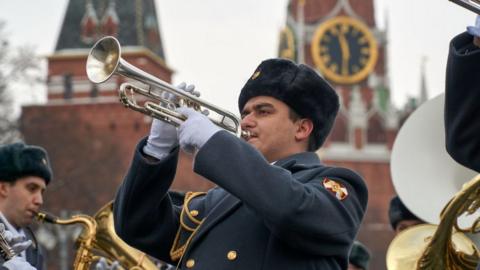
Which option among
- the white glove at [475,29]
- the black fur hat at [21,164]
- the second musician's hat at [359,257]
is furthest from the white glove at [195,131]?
the second musician's hat at [359,257]

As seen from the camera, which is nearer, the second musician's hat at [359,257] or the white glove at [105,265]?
the white glove at [105,265]

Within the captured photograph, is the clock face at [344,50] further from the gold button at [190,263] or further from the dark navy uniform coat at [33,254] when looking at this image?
the gold button at [190,263]

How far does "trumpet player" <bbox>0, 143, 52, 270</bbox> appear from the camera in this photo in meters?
7.02

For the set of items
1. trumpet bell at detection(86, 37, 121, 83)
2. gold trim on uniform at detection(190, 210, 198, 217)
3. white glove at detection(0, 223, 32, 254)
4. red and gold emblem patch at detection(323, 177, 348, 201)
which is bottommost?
white glove at detection(0, 223, 32, 254)

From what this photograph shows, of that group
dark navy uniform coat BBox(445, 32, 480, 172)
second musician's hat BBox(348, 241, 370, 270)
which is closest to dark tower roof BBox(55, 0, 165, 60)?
second musician's hat BBox(348, 241, 370, 270)

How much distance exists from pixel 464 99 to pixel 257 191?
2.58ft

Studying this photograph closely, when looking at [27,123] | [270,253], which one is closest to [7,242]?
[270,253]

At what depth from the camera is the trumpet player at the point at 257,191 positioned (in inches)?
190

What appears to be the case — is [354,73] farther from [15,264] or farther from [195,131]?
[195,131]

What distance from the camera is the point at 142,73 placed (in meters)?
5.09

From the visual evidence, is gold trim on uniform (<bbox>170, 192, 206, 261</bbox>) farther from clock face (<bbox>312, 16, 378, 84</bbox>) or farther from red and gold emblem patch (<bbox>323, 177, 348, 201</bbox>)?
clock face (<bbox>312, 16, 378, 84</bbox>)

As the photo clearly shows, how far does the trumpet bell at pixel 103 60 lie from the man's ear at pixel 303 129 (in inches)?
29.9

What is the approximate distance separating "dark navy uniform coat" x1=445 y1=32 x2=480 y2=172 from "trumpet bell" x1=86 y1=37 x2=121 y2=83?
1.26 metres

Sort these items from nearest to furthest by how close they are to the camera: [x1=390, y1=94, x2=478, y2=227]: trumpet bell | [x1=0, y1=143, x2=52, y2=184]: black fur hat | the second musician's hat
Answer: [x1=390, y1=94, x2=478, y2=227]: trumpet bell, [x1=0, y1=143, x2=52, y2=184]: black fur hat, the second musician's hat
